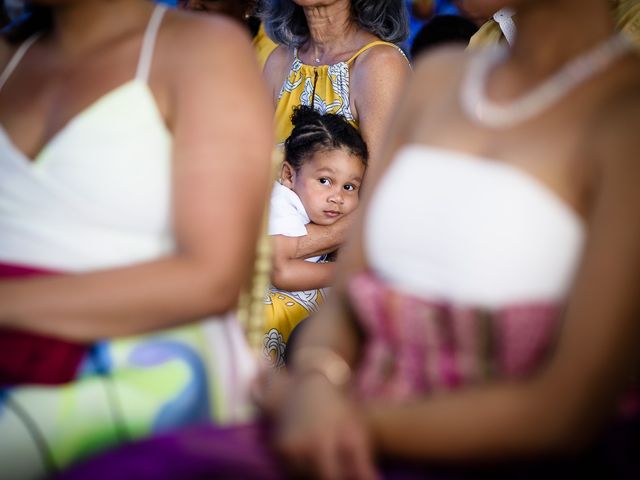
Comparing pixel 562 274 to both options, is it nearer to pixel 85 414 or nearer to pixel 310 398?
pixel 310 398

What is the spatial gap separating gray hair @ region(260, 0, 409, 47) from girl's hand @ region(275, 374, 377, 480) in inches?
102

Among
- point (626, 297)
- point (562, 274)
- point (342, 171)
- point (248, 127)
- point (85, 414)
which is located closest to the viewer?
point (626, 297)

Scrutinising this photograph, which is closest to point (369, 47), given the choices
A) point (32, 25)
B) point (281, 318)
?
point (281, 318)

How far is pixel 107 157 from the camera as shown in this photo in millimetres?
1716

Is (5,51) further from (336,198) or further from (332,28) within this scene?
(332,28)

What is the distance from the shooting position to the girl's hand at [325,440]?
1311mm

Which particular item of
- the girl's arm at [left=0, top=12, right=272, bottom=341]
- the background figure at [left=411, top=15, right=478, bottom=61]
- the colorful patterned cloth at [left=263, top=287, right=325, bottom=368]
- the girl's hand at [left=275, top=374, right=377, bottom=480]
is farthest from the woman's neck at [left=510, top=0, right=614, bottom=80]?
the background figure at [left=411, top=15, right=478, bottom=61]

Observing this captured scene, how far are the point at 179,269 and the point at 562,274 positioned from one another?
0.68m

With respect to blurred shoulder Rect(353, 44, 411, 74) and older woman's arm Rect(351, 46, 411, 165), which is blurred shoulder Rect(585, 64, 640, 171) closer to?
older woman's arm Rect(351, 46, 411, 165)

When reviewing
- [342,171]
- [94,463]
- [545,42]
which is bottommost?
[342,171]

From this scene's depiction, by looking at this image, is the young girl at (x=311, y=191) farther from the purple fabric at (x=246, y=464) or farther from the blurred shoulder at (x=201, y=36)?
the purple fabric at (x=246, y=464)

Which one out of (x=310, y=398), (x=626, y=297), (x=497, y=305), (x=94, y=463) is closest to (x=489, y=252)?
(x=497, y=305)

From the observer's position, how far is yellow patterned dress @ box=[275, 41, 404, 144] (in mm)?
3576

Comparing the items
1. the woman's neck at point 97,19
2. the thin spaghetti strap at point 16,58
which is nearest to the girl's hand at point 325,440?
the woman's neck at point 97,19
